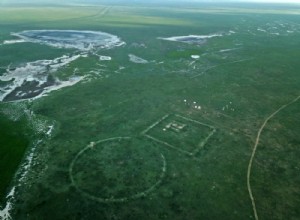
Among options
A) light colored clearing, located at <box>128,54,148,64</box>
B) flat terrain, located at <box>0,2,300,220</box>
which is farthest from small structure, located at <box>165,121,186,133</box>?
light colored clearing, located at <box>128,54,148,64</box>

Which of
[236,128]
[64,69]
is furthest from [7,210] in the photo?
[64,69]

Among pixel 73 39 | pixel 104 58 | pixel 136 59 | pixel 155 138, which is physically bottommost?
pixel 73 39

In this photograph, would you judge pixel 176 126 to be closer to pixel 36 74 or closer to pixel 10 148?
pixel 10 148

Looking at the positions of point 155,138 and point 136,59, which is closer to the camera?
point 155,138

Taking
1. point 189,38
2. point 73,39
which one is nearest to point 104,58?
point 73,39

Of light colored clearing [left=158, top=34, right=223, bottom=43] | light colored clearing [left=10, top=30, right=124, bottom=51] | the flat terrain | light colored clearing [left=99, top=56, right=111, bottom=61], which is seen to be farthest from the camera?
light colored clearing [left=158, top=34, right=223, bottom=43]

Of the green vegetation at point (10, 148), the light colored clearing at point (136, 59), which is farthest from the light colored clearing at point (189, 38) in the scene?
the green vegetation at point (10, 148)

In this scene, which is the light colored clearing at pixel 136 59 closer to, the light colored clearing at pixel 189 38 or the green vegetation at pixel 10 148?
the light colored clearing at pixel 189 38

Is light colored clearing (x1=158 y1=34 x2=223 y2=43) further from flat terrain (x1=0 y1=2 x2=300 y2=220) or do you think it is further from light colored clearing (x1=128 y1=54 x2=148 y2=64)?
light colored clearing (x1=128 y1=54 x2=148 y2=64)
